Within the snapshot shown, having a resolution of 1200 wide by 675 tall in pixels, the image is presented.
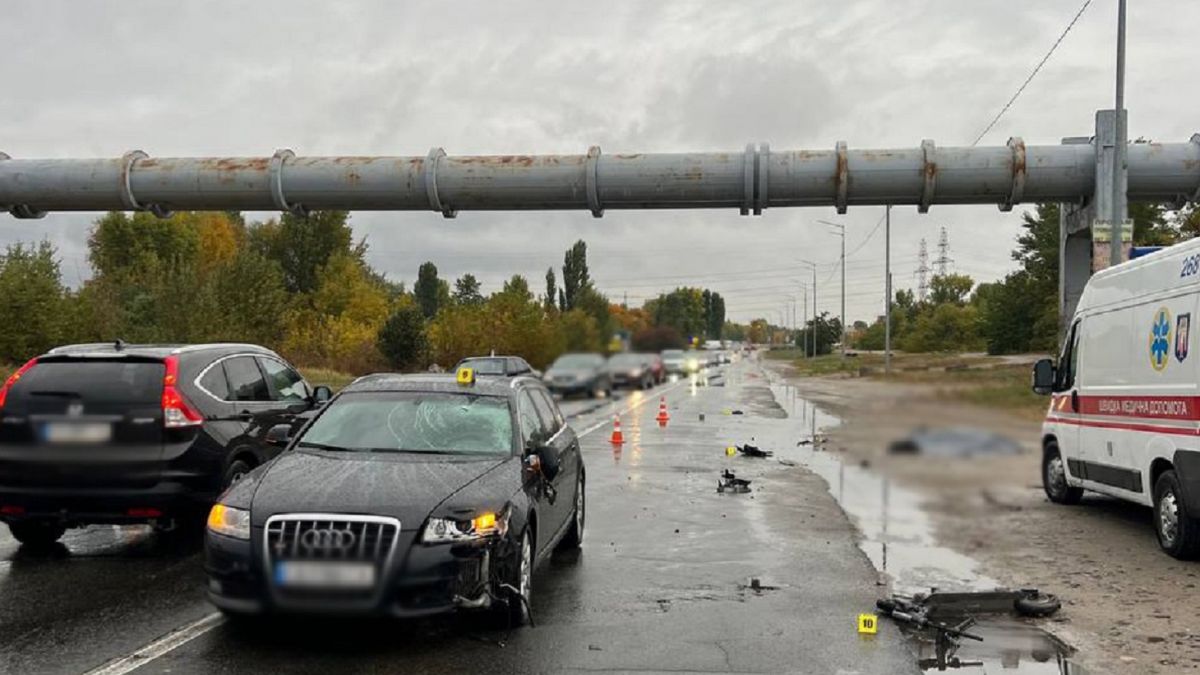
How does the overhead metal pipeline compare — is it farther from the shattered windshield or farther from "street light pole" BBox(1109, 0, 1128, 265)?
the shattered windshield

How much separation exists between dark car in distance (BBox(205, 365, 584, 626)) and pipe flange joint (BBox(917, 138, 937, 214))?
1187cm

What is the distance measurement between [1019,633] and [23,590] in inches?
258

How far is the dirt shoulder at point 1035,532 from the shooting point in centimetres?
299

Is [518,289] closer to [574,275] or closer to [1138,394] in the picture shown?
[574,275]

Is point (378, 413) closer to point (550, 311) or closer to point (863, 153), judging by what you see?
point (863, 153)

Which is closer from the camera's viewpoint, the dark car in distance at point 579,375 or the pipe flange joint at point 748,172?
the pipe flange joint at point 748,172

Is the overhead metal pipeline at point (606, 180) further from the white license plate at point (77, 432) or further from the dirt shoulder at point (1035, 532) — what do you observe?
the white license plate at point (77, 432)

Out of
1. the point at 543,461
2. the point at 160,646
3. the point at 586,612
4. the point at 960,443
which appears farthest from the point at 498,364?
the point at 960,443

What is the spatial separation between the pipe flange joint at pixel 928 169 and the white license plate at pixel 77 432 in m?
13.5

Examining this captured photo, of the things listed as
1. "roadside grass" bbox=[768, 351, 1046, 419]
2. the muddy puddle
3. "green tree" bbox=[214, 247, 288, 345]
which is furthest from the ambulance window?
"green tree" bbox=[214, 247, 288, 345]

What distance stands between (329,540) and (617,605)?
7.16 feet

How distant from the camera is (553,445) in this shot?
735cm

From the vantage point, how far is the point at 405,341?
1513 inches

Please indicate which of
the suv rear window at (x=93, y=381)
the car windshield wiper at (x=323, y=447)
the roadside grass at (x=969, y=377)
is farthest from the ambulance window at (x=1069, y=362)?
the suv rear window at (x=93, y=381)
